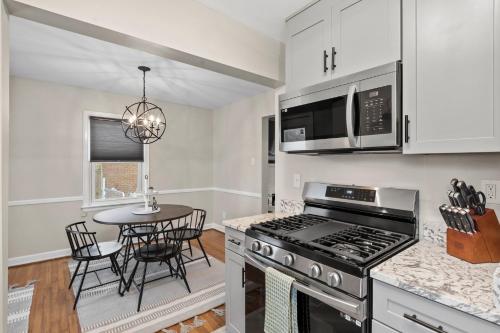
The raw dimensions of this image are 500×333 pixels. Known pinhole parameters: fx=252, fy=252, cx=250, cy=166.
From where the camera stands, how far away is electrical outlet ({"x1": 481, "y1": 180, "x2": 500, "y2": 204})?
Answer: 1271 millimetres

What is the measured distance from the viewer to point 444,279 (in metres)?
1.00

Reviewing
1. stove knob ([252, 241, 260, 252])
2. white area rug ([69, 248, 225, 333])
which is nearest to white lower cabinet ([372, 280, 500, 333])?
stove knob ([252, 241, 260, 252])

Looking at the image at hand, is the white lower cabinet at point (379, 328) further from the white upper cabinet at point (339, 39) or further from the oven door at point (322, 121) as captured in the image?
the white upper cabinet at point (339, 39)

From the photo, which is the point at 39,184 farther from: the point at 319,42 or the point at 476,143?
the point at 476,143

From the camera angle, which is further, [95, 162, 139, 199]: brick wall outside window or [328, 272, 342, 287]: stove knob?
[95, 162, 139, 199]: brick wall outside window

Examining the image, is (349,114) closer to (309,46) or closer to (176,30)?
(309,46)

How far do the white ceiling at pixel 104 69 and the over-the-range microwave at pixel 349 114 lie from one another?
175 centimetres

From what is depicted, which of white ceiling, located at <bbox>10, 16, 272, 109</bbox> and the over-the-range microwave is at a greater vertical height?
white ceiling, located at <bbox>10, 16, 272, 109</bbox>

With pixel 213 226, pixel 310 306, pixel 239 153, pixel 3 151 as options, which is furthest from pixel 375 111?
pixel 213 226

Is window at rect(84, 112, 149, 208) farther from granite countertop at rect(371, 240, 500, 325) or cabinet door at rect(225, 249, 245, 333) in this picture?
granite countertop at rect(371, 240, 500, 325)

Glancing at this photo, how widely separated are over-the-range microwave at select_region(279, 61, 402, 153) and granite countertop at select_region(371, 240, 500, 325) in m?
0.59

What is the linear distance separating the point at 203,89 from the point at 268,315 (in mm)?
3243

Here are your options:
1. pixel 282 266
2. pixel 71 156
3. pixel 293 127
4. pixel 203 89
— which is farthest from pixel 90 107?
pixel 282 266

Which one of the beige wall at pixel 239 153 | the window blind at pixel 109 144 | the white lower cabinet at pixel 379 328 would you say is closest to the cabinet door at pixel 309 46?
the white lower cabinet at pixel 379 328
